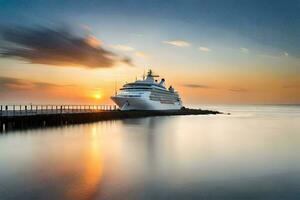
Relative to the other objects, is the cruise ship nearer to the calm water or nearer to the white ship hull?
the white ship hull

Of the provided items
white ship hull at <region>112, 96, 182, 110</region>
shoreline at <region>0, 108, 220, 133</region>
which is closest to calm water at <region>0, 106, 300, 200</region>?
shoreline at <region>0, 108, 220, 133</region>

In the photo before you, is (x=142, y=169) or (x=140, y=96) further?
(x=140, y=96)

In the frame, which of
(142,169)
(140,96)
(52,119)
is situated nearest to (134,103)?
(140,96)

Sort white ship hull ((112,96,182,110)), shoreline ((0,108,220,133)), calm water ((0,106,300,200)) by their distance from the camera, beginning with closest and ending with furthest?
calm water ((0,106,300,200)) < shoreline ((0,108,220,133)) < white ship hull ((112,96,182,110))

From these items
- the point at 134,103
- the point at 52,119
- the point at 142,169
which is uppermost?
the point at 134,103

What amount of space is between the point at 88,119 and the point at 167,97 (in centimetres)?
5225

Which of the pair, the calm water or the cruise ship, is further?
the cruise ship

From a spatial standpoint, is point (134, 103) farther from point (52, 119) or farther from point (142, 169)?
point (142, 169)

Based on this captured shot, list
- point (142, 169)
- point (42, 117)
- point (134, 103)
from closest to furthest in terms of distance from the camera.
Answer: point (142, 169) < point (42, 117) < point (134, 103)

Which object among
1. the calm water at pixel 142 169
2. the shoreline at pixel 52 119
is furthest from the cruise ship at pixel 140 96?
the calm water at pixel 142 169

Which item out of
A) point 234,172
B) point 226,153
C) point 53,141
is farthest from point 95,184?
point 53,141

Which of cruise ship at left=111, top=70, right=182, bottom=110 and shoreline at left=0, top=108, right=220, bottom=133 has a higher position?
cruise ship at left=111, top=70, right=182, bottom=110

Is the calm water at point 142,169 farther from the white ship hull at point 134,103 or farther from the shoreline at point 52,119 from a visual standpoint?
the white ship hull at point 134,103

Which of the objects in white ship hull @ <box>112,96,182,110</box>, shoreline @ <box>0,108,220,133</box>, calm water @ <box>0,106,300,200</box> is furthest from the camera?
white ship hull @ <box>112,96,182,110</box>
